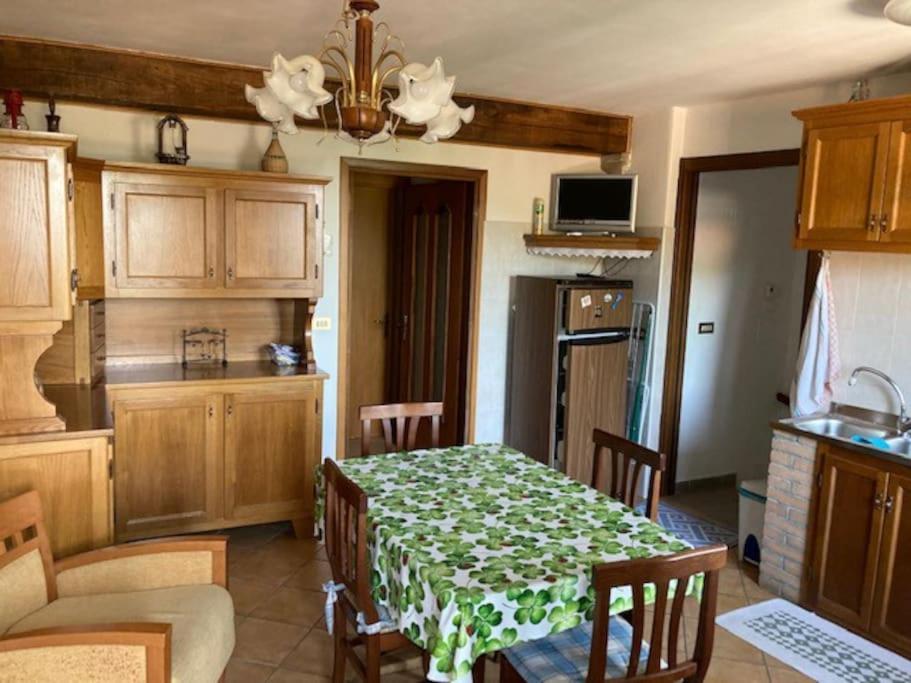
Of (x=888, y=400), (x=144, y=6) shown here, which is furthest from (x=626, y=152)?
(x=144, y=6)

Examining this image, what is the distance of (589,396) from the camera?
4473 millimetres

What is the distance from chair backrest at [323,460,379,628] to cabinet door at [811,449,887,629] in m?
2.12

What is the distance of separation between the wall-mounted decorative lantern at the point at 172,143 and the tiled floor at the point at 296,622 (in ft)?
6.54

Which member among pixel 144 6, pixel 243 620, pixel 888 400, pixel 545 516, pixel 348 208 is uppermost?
pixel 144 6

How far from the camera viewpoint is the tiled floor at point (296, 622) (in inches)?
108

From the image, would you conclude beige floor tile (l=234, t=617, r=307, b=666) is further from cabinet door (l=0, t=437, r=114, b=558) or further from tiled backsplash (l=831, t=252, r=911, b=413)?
tiled backsplash (l=831, t=252, r=911, b=413)

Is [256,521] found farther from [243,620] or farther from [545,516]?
[545,516]

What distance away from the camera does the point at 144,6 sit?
9.09 feet

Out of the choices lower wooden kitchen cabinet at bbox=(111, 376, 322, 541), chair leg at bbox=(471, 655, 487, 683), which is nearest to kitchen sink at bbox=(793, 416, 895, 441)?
chair leg at bbox=(471, 655, 487, 683)

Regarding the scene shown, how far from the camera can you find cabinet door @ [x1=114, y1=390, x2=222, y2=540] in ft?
11.2

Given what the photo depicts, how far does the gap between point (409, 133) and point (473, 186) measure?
60 cm

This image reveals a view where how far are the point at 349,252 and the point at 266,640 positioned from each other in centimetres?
225

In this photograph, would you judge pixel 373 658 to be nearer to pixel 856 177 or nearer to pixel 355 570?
pixel 355 570

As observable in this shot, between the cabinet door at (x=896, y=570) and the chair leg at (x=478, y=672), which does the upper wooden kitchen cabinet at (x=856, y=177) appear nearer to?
the cabinet door at (x=896, y=570)
